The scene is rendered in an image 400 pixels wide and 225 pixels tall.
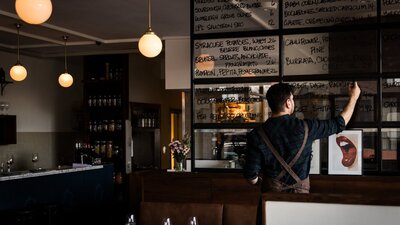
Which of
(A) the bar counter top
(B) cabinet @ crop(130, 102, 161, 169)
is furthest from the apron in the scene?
(B) cabinet @ crop(130, 102, 161, 169)

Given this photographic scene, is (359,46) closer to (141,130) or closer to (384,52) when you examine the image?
(384,52)

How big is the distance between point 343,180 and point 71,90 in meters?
8.61

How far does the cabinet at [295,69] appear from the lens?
4.67 metres

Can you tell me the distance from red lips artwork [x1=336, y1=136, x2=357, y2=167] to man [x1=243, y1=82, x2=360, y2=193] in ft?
4.62

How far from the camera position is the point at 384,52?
15.4ft

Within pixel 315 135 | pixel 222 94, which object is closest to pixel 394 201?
pixel 315 135

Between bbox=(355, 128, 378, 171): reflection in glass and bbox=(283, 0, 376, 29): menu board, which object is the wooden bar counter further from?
bbox=(283, 0, 376, 29): menu board

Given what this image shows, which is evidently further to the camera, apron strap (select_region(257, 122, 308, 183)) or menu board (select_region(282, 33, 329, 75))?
menu board (select_region(282, 33, 329, 75))

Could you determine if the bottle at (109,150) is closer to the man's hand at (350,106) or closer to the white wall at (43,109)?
the white wall at (43,109)

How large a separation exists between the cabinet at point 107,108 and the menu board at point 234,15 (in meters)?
5.39

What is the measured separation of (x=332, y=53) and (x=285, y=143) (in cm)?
187

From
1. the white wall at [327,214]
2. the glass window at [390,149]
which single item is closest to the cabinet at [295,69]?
the glass window at [390,149]

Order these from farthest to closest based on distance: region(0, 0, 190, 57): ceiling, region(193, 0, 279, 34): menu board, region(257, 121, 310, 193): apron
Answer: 1. region(0, 0, 190, 57): ceiling
2. region(193, 0, 279, 34): menu board
3. region(257, 121, 310, 193): apron

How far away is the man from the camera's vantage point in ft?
10.5
